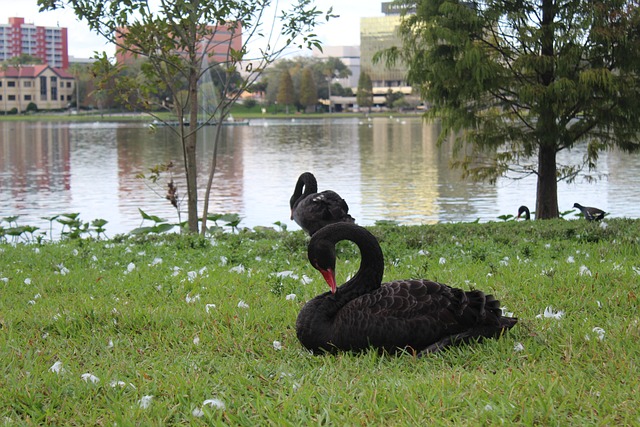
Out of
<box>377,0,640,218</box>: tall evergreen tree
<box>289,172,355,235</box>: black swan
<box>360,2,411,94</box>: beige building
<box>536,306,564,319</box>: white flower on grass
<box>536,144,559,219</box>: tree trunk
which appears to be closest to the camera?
<box>536,306,564,319</box>: white flower on grass

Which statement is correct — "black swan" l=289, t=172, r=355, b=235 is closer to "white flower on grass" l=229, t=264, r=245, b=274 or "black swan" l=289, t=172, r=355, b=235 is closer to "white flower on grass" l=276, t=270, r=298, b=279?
"white flower on grass" l=229, t=264, r=245, b=274

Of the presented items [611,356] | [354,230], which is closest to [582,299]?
[611,356]

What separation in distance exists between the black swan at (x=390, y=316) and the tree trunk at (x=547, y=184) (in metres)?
10.1

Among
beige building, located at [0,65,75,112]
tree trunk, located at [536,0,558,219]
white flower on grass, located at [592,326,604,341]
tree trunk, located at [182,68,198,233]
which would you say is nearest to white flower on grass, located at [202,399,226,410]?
white flower on grass, located at [592,326,604,341]

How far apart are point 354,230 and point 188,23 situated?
7214 millimetres

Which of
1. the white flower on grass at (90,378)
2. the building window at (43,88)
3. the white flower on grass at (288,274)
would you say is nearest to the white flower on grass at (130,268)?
the white flower on grass at (288,274)

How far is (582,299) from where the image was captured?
5.61m

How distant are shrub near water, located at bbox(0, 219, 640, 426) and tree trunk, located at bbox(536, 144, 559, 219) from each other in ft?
19.2

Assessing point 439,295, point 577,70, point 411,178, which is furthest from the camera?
point 411,178

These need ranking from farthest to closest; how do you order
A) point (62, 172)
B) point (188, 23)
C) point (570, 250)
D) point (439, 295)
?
point (62, 172), point (188, 23), point (570, 250), point (439, 295)

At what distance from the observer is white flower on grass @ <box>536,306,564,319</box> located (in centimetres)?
511

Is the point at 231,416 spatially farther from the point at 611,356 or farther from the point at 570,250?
the point at 570,250

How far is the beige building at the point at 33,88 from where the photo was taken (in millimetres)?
144000

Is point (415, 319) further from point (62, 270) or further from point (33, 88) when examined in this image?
point (33, 88)
